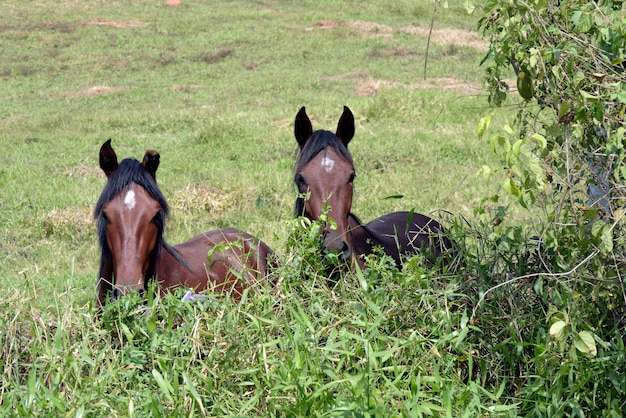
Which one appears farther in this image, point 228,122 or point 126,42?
point 126,42

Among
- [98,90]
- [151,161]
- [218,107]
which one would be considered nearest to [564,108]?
[151,161]

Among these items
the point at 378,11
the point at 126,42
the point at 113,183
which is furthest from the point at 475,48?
the point at 113,183

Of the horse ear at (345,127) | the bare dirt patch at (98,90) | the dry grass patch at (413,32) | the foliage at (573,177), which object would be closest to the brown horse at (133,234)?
the horse ear at (345,127)

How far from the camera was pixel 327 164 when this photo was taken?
524cm

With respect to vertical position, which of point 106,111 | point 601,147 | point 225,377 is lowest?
point 106,111

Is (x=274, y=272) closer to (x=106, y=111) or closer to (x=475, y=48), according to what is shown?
(x=106, y=111)

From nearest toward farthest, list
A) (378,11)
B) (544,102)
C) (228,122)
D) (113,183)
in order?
(544,102), (113,183), (228,122), (378,11)

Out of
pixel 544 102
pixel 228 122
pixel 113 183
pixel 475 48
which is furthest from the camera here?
pixel 475 48

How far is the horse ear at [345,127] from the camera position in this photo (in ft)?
18.2

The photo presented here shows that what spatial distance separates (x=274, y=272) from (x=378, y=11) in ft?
84.3

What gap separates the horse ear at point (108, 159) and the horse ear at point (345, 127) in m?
1.53

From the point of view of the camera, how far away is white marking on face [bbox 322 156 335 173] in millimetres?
5207

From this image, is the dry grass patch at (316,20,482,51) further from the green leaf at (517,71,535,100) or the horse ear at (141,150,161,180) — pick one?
the green leaf at (517,71,535,100)

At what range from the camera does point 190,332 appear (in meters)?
3.83
